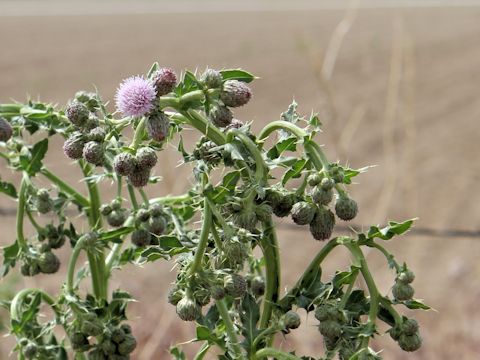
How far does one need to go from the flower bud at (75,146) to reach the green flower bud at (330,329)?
0.55 m

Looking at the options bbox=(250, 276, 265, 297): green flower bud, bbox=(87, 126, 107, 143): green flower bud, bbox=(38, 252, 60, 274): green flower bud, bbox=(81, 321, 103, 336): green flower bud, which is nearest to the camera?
bbox=(87, 126, 107, 143): green flower bud

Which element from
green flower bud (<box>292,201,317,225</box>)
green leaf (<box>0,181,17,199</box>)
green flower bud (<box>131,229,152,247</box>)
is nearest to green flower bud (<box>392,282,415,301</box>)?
green flower bud (<box>292,201,317,225</box>)

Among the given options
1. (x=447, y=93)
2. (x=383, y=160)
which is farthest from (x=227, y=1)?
(x=383, y=160)

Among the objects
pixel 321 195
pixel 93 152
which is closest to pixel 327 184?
pixel 321 195

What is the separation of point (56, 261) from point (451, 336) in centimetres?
476

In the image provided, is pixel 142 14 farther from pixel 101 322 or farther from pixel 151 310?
pixel 101 322

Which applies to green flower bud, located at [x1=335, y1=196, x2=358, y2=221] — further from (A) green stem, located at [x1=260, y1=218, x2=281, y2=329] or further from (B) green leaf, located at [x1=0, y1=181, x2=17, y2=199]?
(B) green leaf, located at [x1=0, y1=181, x2=17, y2=199]

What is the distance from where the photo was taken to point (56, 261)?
2.03 m

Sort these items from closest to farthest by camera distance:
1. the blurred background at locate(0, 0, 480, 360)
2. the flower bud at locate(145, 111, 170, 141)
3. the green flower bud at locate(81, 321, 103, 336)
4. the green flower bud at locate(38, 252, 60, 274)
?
the flower bud at locate(145, 111, 170, 141) → the green flower bud at locate(81, 321, 103, 336) → the green flower bud at locate(38, 252, 60, 274) → the blurred background at locate(0, 0, 480, 360)

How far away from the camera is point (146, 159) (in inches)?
58.1

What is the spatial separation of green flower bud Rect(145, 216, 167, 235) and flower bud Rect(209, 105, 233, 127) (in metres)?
0.43

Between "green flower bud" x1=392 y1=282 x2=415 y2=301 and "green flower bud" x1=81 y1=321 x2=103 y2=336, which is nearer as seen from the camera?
"green flower bud" x1=392 y1=282 x2=415 y2=301

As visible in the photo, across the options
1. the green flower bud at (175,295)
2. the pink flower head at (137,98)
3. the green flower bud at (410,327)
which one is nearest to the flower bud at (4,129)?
the pink flower head at (137,98)

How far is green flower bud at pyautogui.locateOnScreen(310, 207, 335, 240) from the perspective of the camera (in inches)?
60.2
